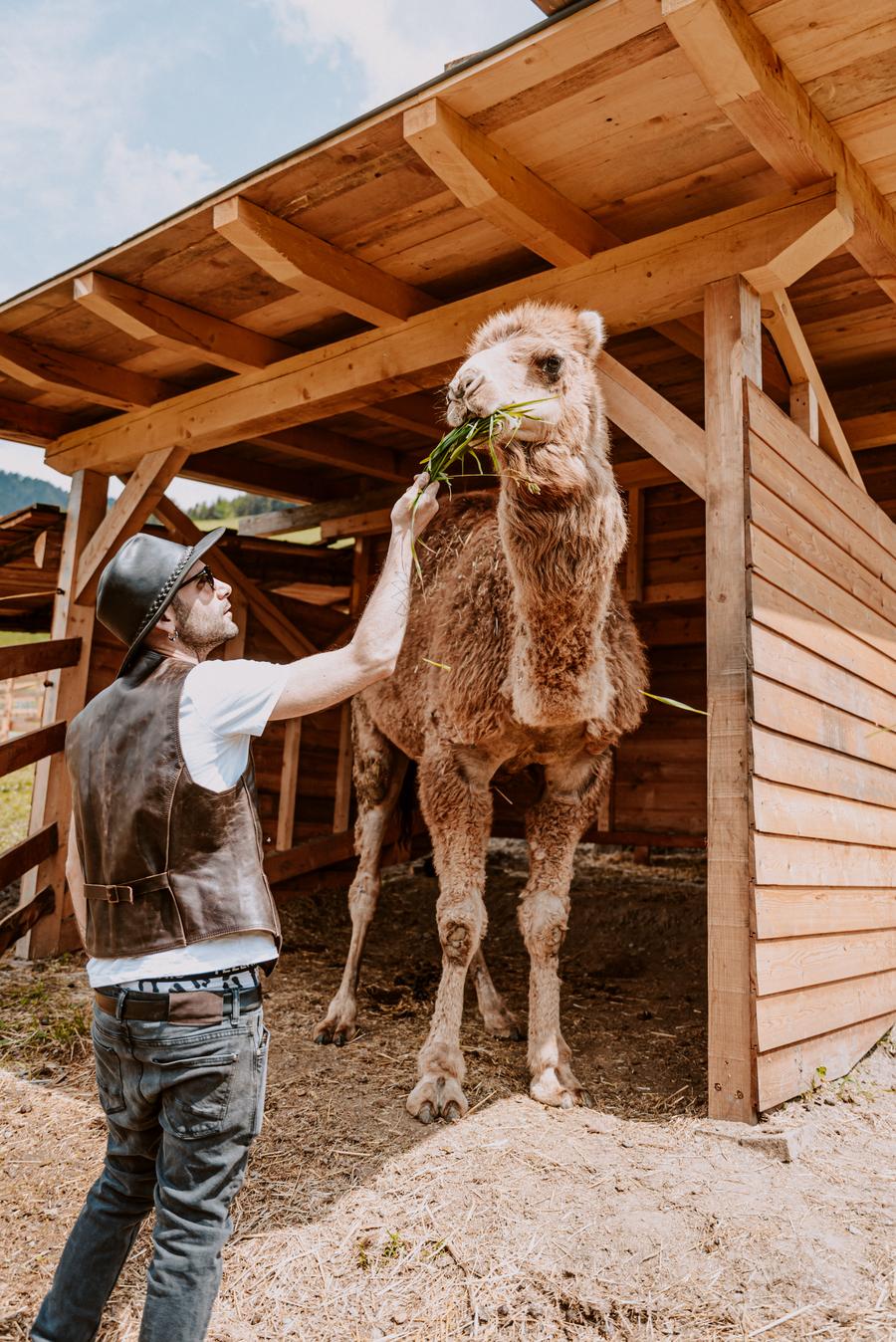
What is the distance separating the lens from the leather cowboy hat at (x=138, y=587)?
2.51m

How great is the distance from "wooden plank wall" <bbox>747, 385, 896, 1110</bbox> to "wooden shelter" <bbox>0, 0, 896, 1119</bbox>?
0.02m

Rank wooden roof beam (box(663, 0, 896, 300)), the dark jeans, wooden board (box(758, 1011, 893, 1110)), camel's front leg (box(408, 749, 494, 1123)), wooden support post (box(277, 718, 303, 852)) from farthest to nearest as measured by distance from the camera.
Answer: wooden support post (box(277, 718, 303, 852)) → camel's front leg (box(408, 749, 494, 1123)) → wooden board (box(758, 1011, 893, 1110)) → wooden roof beam (box(663, 0, 896, 300)) → the dark jeans

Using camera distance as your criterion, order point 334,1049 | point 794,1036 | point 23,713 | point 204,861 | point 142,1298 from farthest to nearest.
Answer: point 23,713, point 334,1049, point 794,1036, point 142,1298, point 204,861

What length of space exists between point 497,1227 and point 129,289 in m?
4.65

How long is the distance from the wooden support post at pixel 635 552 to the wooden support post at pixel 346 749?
2250 mm

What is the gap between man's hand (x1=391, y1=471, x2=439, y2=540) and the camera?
287 centimetres

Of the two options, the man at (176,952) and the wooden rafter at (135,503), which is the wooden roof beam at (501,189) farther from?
the wooden rafter at (135,503)

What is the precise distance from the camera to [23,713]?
72.0 ft

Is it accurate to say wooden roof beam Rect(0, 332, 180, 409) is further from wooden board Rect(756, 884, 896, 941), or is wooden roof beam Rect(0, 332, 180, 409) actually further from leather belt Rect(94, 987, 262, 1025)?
wooden board Rect(756, 884, 896, 941)

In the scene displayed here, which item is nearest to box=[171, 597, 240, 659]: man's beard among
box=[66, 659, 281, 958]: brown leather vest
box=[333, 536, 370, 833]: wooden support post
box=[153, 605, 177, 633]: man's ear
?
box=[153, 605, 177, 633]: man's ear

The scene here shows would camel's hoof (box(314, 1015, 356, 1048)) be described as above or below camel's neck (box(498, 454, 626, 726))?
below

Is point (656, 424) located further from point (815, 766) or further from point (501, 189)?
point (815, 766)

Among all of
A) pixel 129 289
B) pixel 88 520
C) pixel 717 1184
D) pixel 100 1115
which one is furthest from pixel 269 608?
pixel 717 1184

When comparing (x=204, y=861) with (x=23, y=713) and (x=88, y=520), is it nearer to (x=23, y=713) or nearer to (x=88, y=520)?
(x=88, y=520)
